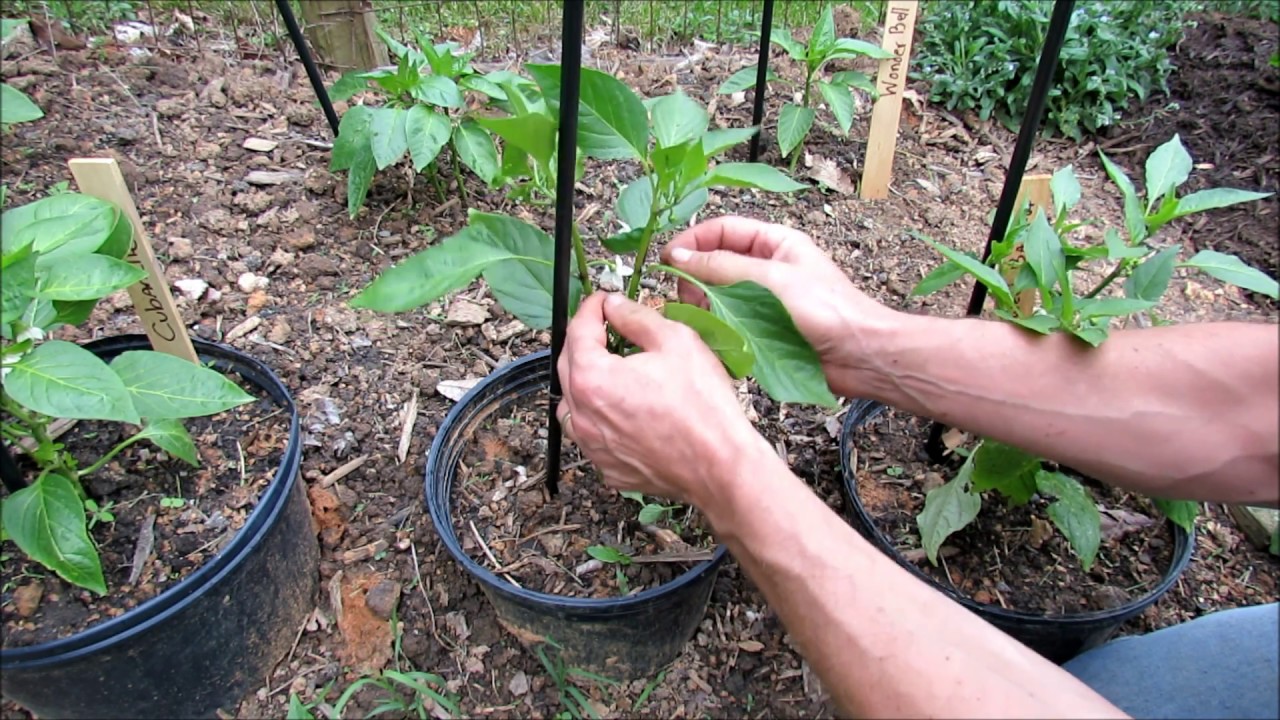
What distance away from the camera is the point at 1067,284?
1.19 metres

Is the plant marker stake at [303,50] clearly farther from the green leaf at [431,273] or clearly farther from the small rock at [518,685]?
the small rock at [518,685]

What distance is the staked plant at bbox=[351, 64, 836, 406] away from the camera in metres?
0.98

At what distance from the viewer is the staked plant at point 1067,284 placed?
4.00 feet

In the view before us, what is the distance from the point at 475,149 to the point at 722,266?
3.13ft

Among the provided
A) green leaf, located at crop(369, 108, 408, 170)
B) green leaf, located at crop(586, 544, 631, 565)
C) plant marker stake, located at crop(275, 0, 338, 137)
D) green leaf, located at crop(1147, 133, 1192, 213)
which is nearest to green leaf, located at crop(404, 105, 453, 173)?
green leaf, located at crop(369, 108, 408, 170)

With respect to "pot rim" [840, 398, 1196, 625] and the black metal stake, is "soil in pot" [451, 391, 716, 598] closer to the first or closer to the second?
"pot rim" [840, 398, 1196, 625]

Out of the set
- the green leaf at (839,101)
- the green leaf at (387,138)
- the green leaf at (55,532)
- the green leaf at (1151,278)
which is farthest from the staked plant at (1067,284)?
the green leaf at (55,532)

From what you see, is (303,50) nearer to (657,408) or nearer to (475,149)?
(475,149)

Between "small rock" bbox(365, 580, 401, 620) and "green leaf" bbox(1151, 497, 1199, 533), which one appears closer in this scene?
"green leaf" bbox(1151, 497, 1199, 533)

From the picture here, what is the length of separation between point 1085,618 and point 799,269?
2.42 feet

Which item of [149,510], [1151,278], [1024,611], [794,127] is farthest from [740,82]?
[149,510]

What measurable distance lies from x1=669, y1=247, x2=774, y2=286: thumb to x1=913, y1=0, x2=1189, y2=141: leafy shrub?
1.92 m

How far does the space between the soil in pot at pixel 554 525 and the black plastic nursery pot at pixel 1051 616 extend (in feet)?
0.99

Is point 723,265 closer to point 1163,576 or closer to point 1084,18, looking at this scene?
point 1163,576
